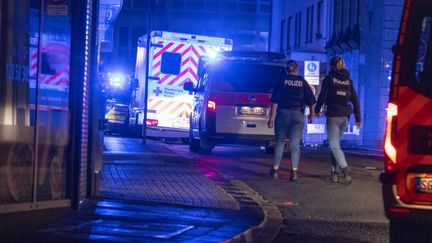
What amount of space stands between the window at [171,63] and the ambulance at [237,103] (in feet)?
24.7

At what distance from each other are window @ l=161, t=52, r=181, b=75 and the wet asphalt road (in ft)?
34.9

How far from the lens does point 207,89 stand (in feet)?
59.1

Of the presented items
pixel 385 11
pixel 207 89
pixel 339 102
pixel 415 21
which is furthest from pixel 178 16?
pixel 415 21

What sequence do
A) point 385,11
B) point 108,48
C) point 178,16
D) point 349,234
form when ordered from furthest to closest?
point 178,16
point 385,11
point 108,48
point 349,234

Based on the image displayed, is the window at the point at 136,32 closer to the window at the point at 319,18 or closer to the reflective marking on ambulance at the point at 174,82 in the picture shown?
the window at the point at 319,18

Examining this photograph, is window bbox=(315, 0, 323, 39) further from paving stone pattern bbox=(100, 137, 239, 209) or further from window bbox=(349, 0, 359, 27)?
paving stone pattern bbox=(100, 137, 239, 209)

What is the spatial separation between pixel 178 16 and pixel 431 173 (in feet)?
219

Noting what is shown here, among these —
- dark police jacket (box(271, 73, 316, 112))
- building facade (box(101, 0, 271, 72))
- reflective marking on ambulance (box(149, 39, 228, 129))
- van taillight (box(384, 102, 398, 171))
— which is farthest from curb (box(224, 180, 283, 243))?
building facade (box(101, 0, 271, 72))

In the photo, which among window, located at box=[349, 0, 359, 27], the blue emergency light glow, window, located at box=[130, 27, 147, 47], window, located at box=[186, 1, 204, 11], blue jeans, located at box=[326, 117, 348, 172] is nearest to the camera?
blue jeans, located at box=[326, 117, 348, 172]

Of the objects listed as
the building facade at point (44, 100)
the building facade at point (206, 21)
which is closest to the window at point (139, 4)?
the building facade at point (206, 21)

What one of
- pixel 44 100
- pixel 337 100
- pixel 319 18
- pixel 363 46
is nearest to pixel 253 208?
pixel 44 100

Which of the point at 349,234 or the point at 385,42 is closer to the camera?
the point at 349,234

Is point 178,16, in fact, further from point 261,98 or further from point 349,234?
point 349,234

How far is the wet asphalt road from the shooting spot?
815 cm
